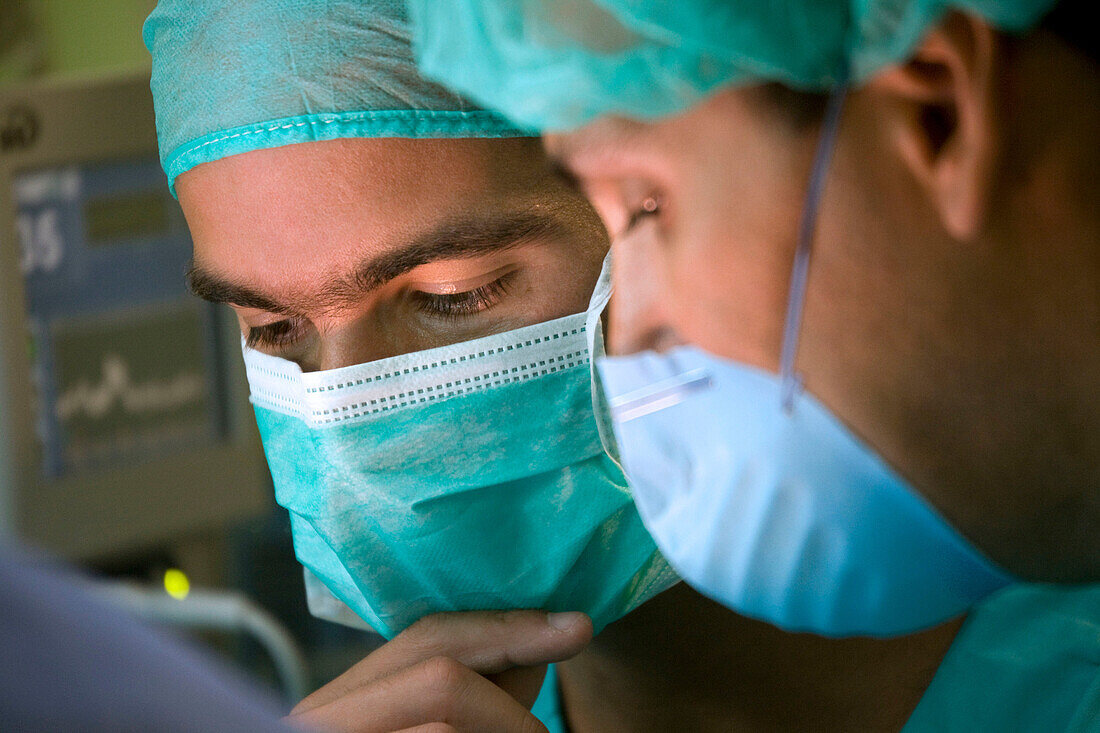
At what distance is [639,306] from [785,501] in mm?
169

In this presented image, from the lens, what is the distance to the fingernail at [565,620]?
3.21 feet

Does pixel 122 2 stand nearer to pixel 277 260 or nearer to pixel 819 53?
pixel 277 260

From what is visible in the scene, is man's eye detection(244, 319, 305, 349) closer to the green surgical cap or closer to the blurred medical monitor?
the green surgical cap

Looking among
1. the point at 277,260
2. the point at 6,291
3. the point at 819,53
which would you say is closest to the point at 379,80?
the point at 277,260

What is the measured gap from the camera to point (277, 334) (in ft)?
3.59

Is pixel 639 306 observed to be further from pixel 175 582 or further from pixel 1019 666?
pixel 175 582

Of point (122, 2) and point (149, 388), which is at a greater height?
point (122, 2)

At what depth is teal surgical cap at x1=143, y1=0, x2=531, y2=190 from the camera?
A: 3.12 ft

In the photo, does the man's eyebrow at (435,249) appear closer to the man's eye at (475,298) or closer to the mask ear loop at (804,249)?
the man's eye at (475,298)

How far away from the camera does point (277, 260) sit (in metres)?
0.97

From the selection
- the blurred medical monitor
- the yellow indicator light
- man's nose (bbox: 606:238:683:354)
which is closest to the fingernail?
man's nose (bbox: 606:238:683:354)

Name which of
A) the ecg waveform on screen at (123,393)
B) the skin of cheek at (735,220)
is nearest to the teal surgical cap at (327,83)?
the skin of cheek at (735,220)

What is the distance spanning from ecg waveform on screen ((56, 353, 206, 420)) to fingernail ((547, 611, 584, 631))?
176 cm

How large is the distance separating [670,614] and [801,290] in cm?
61
